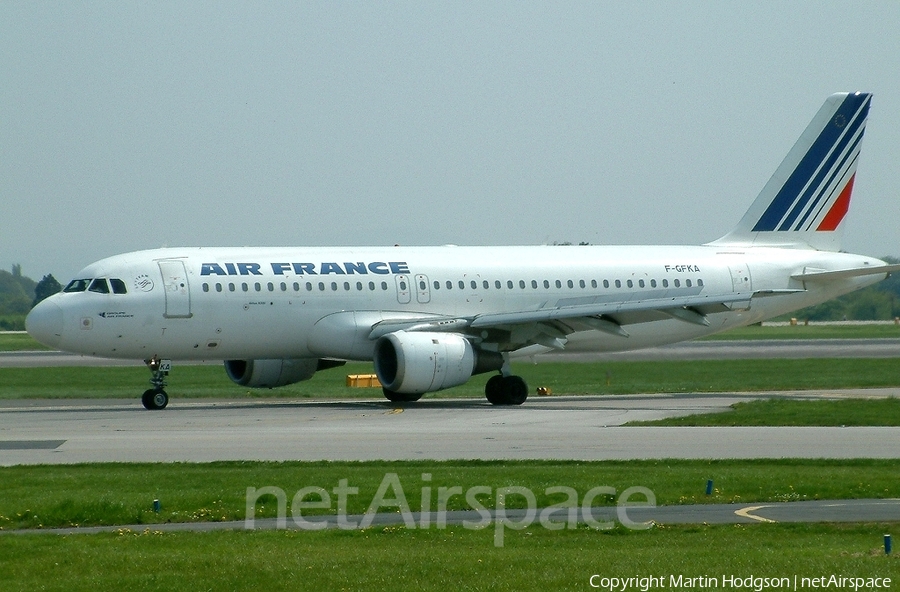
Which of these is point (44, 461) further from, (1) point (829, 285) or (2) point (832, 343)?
(2) point (832, 343)

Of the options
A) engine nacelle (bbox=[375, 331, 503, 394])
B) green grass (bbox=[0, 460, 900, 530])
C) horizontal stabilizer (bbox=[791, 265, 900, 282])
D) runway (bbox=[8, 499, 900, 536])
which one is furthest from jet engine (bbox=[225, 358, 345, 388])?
runway (bbox=[8, 499, 900, 536])

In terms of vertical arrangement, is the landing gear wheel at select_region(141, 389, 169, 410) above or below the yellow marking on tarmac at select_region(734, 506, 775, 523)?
above

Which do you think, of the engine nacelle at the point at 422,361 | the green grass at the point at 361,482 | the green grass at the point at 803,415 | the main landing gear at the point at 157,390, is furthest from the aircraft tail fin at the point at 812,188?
the green grass at the point at 361,482

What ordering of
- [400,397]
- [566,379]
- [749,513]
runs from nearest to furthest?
1. [749,513]
2. [400,397]
3. [566,379]

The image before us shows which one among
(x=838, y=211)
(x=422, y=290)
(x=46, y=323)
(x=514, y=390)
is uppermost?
(x=838, y=211)

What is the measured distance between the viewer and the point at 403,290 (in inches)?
1510

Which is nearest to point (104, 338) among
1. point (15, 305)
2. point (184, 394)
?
point (184, 394)

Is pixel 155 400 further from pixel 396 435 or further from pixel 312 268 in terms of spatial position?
pixel 396 435

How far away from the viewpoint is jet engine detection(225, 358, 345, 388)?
38319 millimetres

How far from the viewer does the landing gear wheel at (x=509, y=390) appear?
37375 mm

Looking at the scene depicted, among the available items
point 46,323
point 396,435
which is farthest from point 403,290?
point 396,435

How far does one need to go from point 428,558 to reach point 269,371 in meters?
25.5

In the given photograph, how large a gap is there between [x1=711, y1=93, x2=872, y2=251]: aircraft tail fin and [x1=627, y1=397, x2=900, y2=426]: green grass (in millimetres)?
12332

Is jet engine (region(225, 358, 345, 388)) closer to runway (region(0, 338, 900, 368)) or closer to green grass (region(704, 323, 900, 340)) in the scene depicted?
runway (region(0, 338, 900, 368))
